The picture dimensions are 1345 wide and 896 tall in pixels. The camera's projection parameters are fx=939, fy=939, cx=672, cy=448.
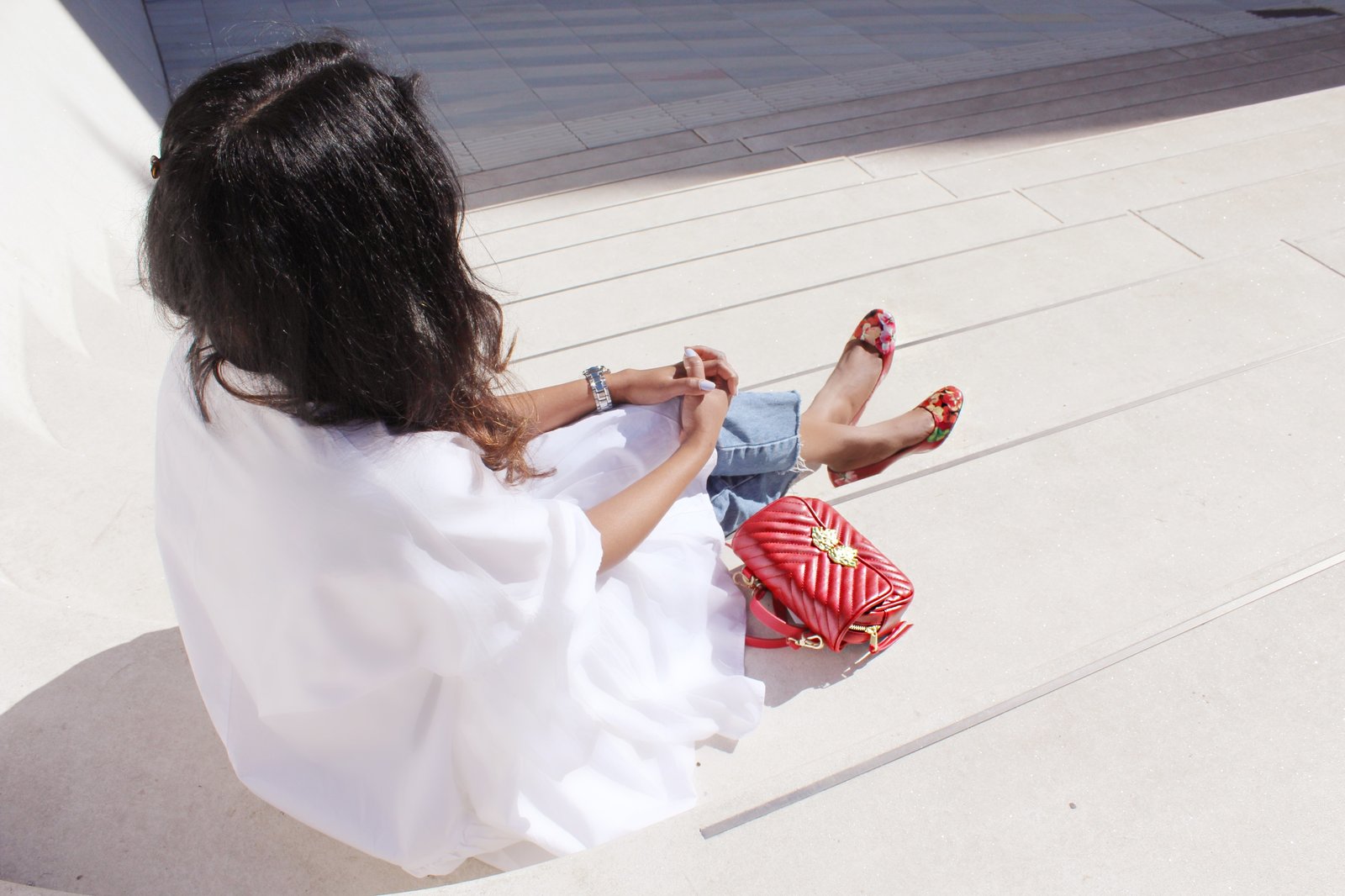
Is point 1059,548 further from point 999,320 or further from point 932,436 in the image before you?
point 999,320

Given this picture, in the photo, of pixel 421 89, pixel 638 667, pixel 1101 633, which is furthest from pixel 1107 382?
pixel 421 89

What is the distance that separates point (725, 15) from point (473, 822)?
4.48 metres

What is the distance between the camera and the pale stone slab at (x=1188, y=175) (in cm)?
283

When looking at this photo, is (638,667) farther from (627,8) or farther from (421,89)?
(627,8)

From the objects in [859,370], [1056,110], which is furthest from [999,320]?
[1056,110]

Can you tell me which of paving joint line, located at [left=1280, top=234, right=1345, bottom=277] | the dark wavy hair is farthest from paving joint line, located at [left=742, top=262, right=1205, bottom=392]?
the dark wavy hair

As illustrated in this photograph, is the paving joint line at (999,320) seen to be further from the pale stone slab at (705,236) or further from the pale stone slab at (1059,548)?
the pale stone slab at (705,236)

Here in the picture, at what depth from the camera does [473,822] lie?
1.22 m

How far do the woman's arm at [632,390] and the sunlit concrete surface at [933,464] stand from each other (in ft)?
1.36

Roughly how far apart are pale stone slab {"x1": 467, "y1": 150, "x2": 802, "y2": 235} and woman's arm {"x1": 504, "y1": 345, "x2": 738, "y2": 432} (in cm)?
141

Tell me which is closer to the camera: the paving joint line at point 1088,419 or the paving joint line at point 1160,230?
the paving joint line at point 1088,419

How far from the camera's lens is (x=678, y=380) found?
1.62m

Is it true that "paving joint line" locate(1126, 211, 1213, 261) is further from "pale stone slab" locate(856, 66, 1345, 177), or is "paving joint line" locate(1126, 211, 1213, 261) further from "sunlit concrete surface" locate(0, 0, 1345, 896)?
"pale stone slab" locate(856, 66, 1345, 177)

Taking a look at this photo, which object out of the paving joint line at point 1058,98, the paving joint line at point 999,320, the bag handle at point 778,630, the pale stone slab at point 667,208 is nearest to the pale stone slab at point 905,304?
the paving joint line at point 999,320
